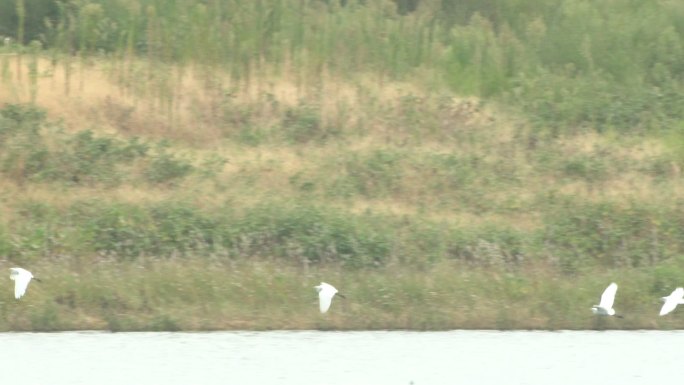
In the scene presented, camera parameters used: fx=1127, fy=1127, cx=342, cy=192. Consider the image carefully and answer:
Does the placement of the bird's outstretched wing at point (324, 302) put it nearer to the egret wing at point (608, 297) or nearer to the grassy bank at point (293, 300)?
the grassy bank at point (293, 300)

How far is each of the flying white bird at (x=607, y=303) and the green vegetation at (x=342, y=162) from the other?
18 centimetres

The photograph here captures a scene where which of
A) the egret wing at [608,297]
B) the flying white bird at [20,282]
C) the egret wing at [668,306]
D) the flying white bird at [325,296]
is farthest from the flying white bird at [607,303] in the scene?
the flying white bird at [20,282]

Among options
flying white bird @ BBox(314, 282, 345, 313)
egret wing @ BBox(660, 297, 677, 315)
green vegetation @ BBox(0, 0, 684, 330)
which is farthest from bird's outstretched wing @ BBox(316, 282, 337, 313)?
egret wing @ BBox(660, 297, 677, 315)

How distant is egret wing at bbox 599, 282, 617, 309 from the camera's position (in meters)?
8.36

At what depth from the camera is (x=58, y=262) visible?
945 centimetres

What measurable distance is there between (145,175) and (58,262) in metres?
2.41

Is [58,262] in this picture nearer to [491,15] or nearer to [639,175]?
Result: [639,175]

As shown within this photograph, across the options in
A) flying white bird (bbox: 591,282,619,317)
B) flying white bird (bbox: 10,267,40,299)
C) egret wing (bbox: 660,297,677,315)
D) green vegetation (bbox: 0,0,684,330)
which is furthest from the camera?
green vegetation (bbox: 0,0,684,330)

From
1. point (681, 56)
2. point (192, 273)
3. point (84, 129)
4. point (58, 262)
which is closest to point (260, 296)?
point (192, 273)

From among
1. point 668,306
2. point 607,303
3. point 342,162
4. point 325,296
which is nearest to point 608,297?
point 607,303

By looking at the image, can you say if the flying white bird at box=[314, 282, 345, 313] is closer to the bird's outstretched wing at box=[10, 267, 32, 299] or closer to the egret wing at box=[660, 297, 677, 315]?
the bird's outstretched wing at box=[10, 267, 32, 299]

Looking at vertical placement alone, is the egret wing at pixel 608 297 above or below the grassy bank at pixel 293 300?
above

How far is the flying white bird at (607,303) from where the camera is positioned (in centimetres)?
828

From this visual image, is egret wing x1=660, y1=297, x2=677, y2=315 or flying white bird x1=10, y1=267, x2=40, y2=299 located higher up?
egret wing x1=660, y1=297, x2=677, y2=315
